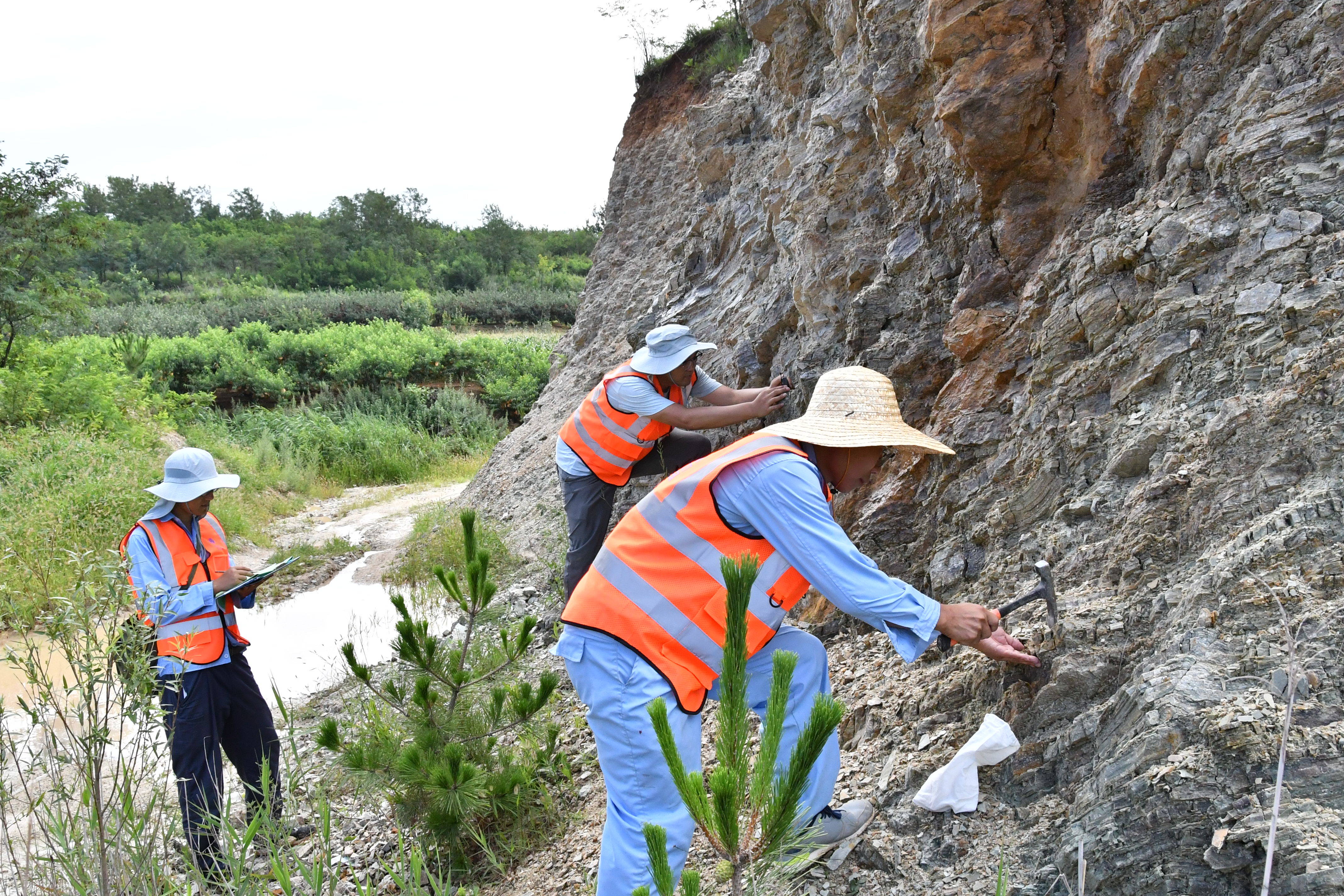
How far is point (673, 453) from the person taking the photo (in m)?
4.92

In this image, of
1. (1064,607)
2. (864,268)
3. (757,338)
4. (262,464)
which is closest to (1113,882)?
(1064,607)

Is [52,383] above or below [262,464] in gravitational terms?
above

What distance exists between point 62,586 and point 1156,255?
8239mm

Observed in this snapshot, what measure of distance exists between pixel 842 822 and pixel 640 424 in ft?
8.05

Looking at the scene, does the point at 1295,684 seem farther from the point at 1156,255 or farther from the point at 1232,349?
the point at 1156,255

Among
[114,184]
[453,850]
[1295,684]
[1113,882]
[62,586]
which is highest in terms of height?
[114,184]

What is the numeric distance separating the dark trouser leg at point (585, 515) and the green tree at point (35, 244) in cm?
1134

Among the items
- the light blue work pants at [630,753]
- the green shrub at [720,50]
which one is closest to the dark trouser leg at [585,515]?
the light blue work pants at [630,753]

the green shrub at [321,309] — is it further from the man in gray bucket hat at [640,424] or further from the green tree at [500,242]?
the man in gray bucket hat at [640,424]

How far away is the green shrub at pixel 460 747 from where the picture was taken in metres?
3.28

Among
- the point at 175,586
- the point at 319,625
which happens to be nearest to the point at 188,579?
the point at 175,586

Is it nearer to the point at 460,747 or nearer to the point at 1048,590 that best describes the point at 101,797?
the point at 460,747

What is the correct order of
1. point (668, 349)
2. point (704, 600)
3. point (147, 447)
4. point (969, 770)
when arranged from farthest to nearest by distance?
1. point (147, 447)
2. point (668, 349)
3. point (969, 770)
4. point (704, 600)

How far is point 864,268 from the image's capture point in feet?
14.7
